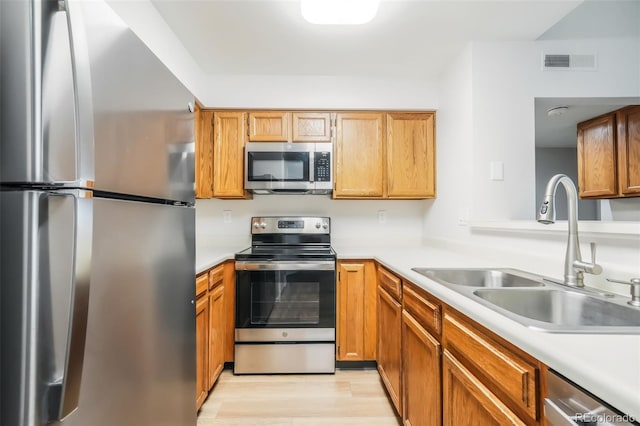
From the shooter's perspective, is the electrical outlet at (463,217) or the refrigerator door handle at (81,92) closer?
the refrigerator door handle at (81,92)

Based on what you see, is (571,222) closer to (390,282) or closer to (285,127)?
(390,282)

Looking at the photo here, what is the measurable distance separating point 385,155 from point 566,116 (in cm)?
140

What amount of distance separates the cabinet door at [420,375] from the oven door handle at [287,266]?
2.53ft

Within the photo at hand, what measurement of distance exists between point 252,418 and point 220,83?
99.1 inches

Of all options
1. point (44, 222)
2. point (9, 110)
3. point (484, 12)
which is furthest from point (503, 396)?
point (484, 12)

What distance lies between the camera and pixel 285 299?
90.7 inches

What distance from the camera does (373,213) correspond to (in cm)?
301

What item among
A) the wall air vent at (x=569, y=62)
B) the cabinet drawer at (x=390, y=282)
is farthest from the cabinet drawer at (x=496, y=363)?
the wall air vent at (x=569, y=62)

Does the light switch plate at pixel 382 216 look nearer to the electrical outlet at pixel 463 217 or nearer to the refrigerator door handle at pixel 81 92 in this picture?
the electrical outlet at pixel 463 217

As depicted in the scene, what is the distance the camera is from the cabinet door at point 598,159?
6.70 ft

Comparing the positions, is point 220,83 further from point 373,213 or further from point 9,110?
point 9,110

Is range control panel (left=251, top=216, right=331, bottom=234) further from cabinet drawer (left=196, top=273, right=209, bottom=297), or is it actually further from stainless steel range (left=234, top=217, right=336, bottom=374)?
cabinet drawer (left=196, top=273, right=209, bottom=297)

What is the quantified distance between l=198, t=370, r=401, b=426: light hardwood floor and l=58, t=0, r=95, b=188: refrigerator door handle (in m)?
1.75

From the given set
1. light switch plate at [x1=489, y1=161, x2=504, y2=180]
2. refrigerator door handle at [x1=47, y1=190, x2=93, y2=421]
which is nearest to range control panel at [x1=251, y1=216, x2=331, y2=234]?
light switch plate at [x1=489, y1=161, x2=504, y2=180]
